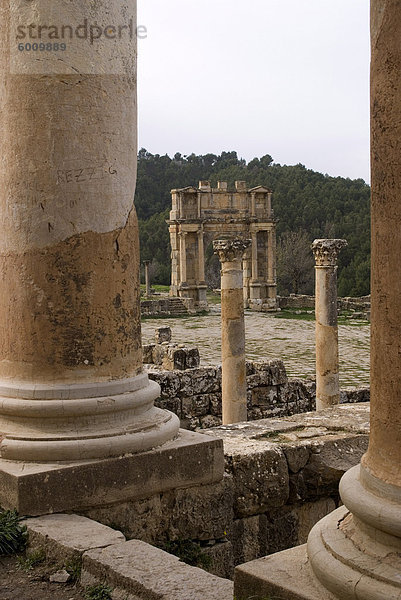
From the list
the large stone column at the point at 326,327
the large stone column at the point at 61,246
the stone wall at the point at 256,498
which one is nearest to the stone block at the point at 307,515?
the stone wall at the point at 256,498

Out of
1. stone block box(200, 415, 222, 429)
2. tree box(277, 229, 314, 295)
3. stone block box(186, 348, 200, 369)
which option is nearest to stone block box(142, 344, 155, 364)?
stone block box(186, 348, 200, 369)

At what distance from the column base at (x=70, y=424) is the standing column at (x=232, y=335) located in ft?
21.8

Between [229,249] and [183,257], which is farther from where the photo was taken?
[183,257]

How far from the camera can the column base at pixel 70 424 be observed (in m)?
4.04

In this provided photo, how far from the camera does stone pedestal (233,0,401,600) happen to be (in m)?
2.56

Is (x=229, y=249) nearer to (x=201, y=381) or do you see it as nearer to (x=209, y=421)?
(x=201, y=381)

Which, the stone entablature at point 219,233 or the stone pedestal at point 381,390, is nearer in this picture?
the stone pedestal at point 381,390

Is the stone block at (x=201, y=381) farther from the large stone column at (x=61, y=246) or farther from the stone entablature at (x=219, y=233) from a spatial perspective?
the stone entablature at (x=219, y=233)

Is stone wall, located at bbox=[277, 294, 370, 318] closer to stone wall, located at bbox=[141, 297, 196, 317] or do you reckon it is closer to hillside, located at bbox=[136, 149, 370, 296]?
stone wall, located at bbox=[141, 297, 196, 317]

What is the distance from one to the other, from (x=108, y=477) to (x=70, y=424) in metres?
0.36

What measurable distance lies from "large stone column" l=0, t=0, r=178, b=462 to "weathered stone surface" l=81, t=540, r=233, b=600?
2.61 ft

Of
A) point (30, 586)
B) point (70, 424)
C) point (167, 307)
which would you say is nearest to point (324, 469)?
point (70, 424)

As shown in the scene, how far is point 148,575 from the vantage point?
317 centimetres

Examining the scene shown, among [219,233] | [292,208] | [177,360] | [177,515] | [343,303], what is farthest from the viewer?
[292,208]
